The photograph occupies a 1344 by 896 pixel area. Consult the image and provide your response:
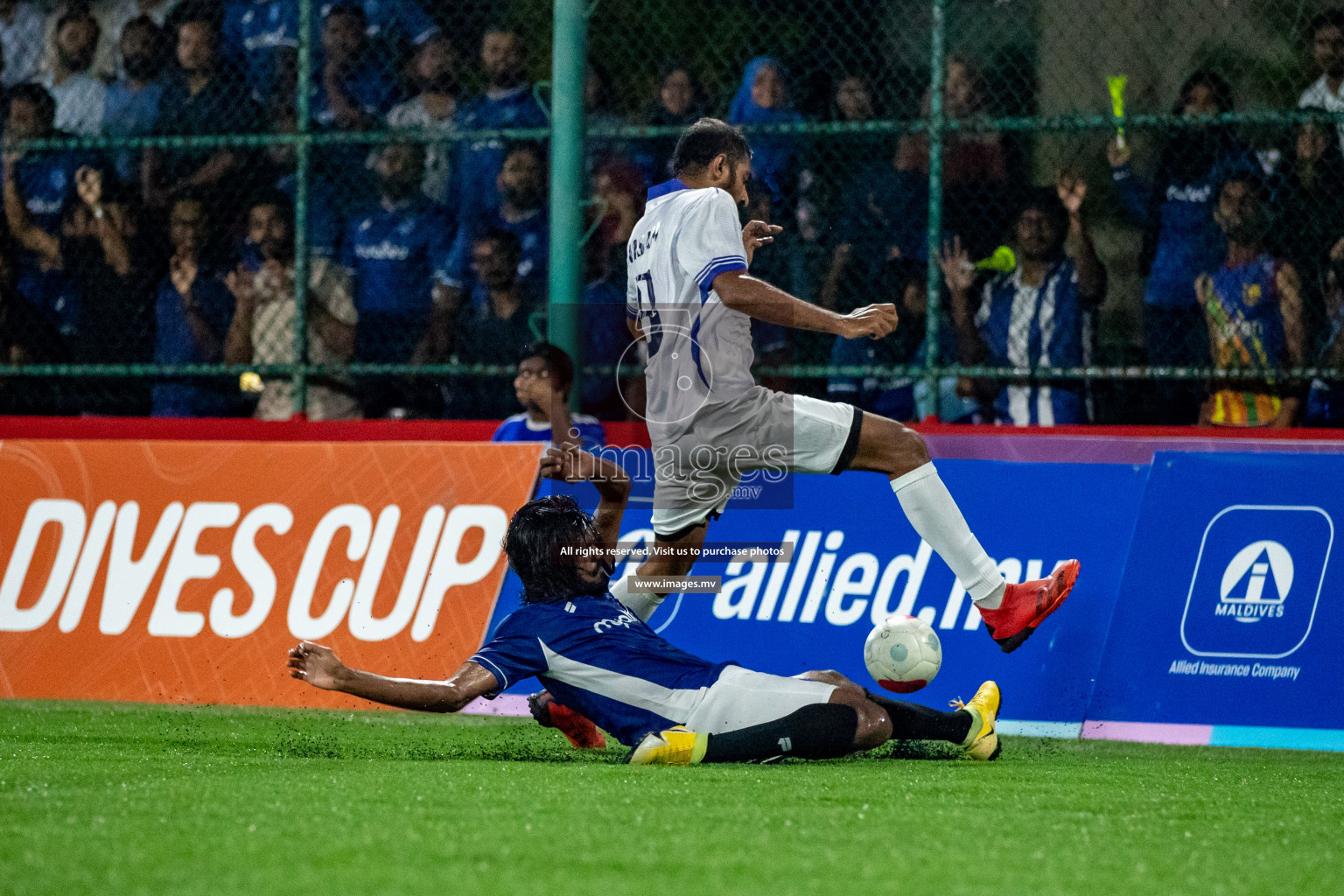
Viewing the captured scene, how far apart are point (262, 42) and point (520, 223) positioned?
2.12 metres

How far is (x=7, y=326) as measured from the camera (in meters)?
10.4

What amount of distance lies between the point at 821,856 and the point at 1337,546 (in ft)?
13.4

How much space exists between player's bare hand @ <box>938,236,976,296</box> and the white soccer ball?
2.73m

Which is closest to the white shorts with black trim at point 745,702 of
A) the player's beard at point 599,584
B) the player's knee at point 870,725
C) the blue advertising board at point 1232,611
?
the player's knee at point 870,725

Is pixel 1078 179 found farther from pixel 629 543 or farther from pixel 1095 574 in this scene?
pixel 629 543

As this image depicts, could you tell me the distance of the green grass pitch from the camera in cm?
362

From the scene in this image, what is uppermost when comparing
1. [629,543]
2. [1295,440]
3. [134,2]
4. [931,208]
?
[134,2]

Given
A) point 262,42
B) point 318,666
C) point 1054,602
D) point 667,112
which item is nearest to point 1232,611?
point 1054,602

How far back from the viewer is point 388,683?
17.6 feet

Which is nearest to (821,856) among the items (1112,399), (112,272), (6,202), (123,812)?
(123,812)

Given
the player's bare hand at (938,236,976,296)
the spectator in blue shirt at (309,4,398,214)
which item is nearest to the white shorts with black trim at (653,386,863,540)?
the player's bare hand at (938,236,976,296)

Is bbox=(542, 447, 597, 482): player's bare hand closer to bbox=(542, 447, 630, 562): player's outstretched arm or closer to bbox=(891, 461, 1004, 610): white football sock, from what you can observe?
bbox=(542, 447, 630, 562): player's outstretched arm

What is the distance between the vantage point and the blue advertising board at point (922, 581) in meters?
7.28

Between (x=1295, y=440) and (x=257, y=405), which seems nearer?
(x=1295, y=440)
